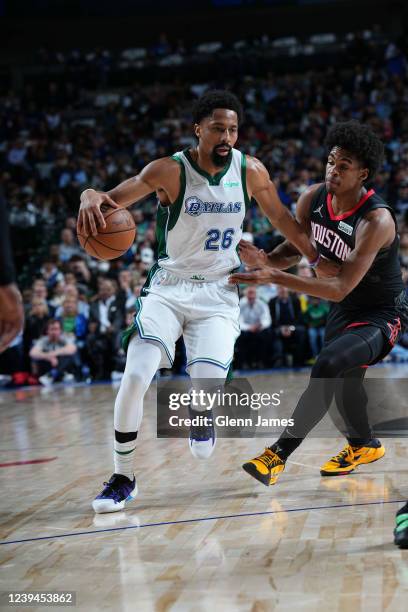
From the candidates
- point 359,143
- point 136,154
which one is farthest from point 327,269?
point 136,154

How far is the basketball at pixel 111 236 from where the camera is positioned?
176 inches

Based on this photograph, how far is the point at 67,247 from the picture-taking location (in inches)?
535

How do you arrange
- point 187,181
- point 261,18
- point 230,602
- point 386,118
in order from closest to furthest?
point 230,602 < point 187,181 < point 386,118 < point 261,18

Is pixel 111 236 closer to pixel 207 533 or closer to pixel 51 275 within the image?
pixel 207 533

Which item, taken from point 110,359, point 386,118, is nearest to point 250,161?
point 110,359

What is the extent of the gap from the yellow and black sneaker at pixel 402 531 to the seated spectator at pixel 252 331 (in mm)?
7816

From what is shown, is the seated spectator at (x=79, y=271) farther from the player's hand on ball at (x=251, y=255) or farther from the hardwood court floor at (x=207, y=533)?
the player's hand on ball at (x=251, y=255)

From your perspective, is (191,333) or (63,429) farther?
(63,429)

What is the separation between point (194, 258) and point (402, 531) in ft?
6.30

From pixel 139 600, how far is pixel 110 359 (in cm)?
850

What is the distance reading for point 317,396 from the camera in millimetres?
4746

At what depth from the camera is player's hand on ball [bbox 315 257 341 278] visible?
4.68m

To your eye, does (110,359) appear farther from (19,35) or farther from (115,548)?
(19,35)
